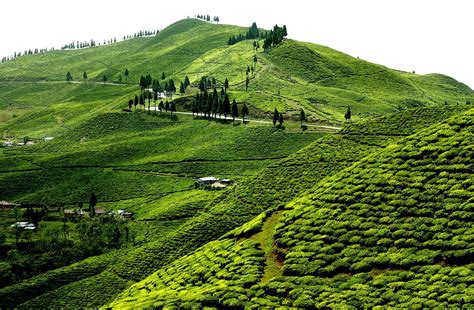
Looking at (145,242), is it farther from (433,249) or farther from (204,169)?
(433,249)

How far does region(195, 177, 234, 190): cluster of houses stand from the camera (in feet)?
518

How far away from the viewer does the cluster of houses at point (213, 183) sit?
15784 centimetres

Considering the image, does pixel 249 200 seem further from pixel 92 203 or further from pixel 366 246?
pixel 92 203

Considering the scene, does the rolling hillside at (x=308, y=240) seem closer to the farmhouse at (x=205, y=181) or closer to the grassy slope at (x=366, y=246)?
the grassy slope at (x=366, y=246)

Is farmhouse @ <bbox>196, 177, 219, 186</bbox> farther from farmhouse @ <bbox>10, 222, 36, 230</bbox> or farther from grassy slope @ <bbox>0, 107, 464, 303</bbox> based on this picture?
farmhouse @ <bbox>10, 222, 36, 230</bbox>

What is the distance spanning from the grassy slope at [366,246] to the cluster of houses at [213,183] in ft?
240

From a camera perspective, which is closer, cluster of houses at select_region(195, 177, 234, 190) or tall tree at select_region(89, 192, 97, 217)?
tall tree at select_region(89, 192, 97, 217)

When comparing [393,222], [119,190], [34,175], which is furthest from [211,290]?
[34,175]

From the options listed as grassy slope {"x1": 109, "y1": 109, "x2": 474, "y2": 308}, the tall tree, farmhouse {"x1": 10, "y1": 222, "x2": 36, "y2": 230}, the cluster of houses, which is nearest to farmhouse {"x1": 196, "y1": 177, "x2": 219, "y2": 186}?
the cluster of houses

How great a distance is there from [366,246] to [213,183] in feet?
343

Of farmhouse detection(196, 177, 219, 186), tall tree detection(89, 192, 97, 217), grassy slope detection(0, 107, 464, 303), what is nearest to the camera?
grassy slope detection(0, 107, 464, 303)

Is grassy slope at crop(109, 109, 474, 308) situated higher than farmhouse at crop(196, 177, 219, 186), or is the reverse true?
grassy slope at crop(109, 109, 474, 308)

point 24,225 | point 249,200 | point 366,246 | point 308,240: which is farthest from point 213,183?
point 366,246

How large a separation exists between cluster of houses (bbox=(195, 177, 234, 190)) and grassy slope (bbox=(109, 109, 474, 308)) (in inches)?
2882
